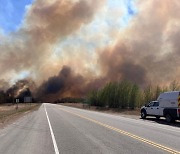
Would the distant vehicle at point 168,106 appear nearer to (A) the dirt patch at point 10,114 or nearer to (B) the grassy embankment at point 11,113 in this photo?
(A) the dirt patch at point 10,114

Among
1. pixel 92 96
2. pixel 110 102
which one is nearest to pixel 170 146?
pixel 110 102

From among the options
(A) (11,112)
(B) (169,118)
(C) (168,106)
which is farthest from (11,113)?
(B) (169,118)

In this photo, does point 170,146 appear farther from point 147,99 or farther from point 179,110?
point 147,99

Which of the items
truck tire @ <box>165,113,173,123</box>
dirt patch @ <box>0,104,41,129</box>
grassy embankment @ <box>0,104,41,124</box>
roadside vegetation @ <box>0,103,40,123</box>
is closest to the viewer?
truck tire @ <box>165,113,173,123</box>

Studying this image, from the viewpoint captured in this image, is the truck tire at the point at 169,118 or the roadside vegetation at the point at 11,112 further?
the roadside vegetation at the point at 11,112

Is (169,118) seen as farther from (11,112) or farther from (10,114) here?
(11,112)

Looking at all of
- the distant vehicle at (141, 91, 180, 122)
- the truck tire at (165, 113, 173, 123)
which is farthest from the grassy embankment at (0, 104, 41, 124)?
the truck tire at (165, 113, 173, 123)

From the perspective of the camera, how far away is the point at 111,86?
8338 centimetres

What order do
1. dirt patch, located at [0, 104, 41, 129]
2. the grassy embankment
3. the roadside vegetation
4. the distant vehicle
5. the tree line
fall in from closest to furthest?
the distant vehicle
dirt patch, located at [0, 104, 41, 129]
the grassy embankment
the roadside vegetation
the tree line

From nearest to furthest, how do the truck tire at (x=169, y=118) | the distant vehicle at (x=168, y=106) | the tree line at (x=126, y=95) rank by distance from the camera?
the distant vehicle at (x=168, y=106)
the truck tire at (x=169, y=118)
the tree line at (x=126, y=95)

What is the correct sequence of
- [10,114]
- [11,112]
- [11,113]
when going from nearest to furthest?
[10,114], [11,113], [11,112]

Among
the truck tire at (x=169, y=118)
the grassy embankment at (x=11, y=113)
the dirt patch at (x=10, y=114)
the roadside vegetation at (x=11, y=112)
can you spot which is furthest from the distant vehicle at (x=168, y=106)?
the roadside vegetation at (x=11, y=112)

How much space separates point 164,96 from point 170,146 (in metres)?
21.2

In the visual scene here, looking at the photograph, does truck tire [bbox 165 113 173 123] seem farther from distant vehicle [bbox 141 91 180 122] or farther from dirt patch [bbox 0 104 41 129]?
dirt patch [bbox 0 104 41 129]
